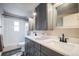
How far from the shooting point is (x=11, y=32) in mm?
1663

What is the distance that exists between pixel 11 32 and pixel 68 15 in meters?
1.20

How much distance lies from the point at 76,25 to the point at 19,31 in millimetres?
1117

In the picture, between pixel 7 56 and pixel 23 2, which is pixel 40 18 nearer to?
pixel 23 2

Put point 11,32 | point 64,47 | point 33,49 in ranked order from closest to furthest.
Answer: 1. point 64,47
2. point 11,32
3. point 33,49

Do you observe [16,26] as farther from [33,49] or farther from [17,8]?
[33,49]

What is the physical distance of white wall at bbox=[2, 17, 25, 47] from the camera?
1.58 meters

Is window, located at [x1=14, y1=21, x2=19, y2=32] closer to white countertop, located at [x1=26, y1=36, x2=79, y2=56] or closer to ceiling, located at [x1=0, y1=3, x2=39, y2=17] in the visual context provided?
ceiling, located at [x1=0, y1=3, x2=39, y2=17]

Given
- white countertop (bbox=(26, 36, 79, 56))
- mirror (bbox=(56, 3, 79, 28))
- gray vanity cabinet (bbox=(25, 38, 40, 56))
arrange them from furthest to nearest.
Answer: gray vanity cabinet (bbox=(25, 38, 40, 56))
mirror (bbox=(56, 3, 79, 28))
white countertop (bbox=(26, 36, 79, 56))

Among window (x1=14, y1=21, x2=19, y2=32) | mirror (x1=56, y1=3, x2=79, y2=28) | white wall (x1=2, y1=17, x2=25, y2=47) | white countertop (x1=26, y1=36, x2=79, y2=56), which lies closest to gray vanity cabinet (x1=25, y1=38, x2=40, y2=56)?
white countertop (x1=26, y1=36, x2=79, y2=56)

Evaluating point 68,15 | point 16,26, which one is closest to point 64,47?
point 68,15

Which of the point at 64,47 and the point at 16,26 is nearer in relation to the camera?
the point at 64,47

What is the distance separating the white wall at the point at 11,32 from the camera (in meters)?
1.58

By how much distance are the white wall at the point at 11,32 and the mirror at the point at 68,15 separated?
0.85 m

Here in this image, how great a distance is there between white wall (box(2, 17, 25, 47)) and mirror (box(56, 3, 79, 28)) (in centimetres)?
85
